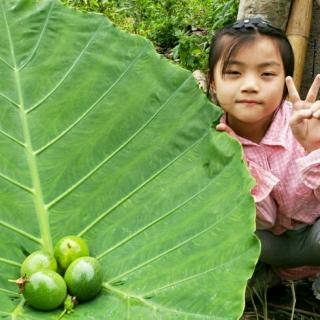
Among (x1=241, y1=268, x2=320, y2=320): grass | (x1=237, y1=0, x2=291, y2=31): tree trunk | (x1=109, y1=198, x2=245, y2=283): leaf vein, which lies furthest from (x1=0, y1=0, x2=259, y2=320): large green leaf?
(x1=237, y1=0, x2=291, y2=31): tree trunk

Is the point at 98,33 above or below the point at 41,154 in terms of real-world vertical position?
above

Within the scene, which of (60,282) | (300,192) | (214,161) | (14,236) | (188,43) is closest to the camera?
(60,282)

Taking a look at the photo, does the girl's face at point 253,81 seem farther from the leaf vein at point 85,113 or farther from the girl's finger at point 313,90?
the leaf vein at point 85,113

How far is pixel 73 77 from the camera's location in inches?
75.4

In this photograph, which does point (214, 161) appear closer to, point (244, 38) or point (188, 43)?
point (244, 38)

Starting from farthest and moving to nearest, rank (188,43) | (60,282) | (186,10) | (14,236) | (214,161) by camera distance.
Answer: (186,10) → (188,43) → (214,161) → (14,236) → (60,282)

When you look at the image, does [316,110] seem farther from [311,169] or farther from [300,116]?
[311,169]

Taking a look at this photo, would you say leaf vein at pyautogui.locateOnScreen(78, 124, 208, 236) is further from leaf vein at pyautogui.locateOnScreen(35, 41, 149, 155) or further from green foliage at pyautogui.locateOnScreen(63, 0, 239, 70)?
green foliage at pyautogui.locateOnScreen(63, 0, 239, 70)

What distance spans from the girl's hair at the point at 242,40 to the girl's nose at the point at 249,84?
7 cm

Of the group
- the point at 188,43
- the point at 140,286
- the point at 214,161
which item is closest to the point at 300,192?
the point at 214,161

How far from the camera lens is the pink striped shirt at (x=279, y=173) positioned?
6.10 feet

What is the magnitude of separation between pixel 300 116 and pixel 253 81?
0.19 meters

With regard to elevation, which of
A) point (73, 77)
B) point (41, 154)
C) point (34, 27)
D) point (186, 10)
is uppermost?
point (34, 27)

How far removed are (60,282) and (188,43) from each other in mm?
2345
